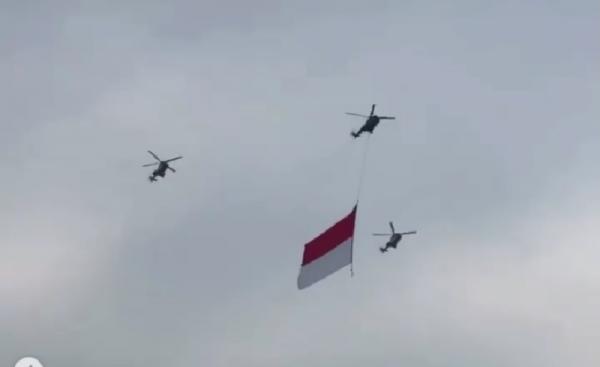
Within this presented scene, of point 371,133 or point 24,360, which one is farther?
point 371,133

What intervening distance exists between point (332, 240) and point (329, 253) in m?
1.37

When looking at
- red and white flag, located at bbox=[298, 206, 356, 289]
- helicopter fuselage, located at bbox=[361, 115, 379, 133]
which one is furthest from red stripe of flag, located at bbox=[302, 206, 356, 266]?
helicopter fuselage, located at bbox=[361, 115, 379, 133]

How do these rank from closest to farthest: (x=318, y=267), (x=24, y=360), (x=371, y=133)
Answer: (x=24, y=360)
(x=318, y=267)
(x=371, y=133)

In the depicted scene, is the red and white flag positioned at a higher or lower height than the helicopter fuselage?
lower

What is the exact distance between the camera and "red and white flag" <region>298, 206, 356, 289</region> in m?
106

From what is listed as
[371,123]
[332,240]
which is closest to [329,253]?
[332,240]

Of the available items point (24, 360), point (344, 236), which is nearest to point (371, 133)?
point (344, 236)

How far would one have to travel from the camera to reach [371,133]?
562 feet

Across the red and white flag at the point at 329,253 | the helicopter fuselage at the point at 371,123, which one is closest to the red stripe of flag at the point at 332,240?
the red and white flag at the point at 329,253

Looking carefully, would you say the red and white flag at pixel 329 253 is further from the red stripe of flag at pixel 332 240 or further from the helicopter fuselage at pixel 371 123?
the helicopter fuselage at pixel 371 123

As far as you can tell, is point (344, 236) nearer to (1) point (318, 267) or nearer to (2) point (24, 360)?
(1) point (318, 267)

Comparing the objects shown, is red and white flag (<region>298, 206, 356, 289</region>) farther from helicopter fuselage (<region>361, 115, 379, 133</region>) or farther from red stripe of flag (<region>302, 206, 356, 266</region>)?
helicopter fuselage (<region>361, 115, 379, 133</region>)

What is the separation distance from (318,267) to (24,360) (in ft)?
143

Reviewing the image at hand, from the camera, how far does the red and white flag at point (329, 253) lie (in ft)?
346
